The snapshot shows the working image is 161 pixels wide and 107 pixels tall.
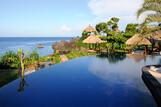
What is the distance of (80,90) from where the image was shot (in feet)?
34.4

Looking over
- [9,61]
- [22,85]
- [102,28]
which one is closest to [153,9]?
[22,85]

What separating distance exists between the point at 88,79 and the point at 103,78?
→ 0.76 meters

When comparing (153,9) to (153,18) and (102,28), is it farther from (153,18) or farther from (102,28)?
(102,28)

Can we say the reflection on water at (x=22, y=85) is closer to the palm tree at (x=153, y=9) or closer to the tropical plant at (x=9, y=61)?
the tropical plant at (x=9, y=61)

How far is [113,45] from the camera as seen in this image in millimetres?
27406

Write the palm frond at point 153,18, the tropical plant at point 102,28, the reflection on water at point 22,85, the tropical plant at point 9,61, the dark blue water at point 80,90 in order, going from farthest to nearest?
the tropical plant at point 102,28, the tropical plant at point 9,61, the palm frond at point 153,18, the reflection on water at point 22,85, the dark blue water at point 80,90

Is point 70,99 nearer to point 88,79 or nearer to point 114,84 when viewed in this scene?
point 114,84

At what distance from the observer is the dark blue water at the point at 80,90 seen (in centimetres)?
866

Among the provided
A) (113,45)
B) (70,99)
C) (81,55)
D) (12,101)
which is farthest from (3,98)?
(113,45)

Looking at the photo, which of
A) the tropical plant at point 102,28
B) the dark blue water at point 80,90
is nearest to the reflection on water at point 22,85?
the dark blue water at point 80,90

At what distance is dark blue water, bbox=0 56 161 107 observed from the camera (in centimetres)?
866

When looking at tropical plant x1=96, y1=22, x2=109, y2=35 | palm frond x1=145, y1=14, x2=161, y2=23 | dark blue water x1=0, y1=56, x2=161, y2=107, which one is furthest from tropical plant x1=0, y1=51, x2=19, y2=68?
tropical plant x1=96, y1=22, x2=109, y2=35

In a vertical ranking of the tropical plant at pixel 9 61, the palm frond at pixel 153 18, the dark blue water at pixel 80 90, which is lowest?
the dark blue water at pixel 80 90

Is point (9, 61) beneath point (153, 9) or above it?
beneath
